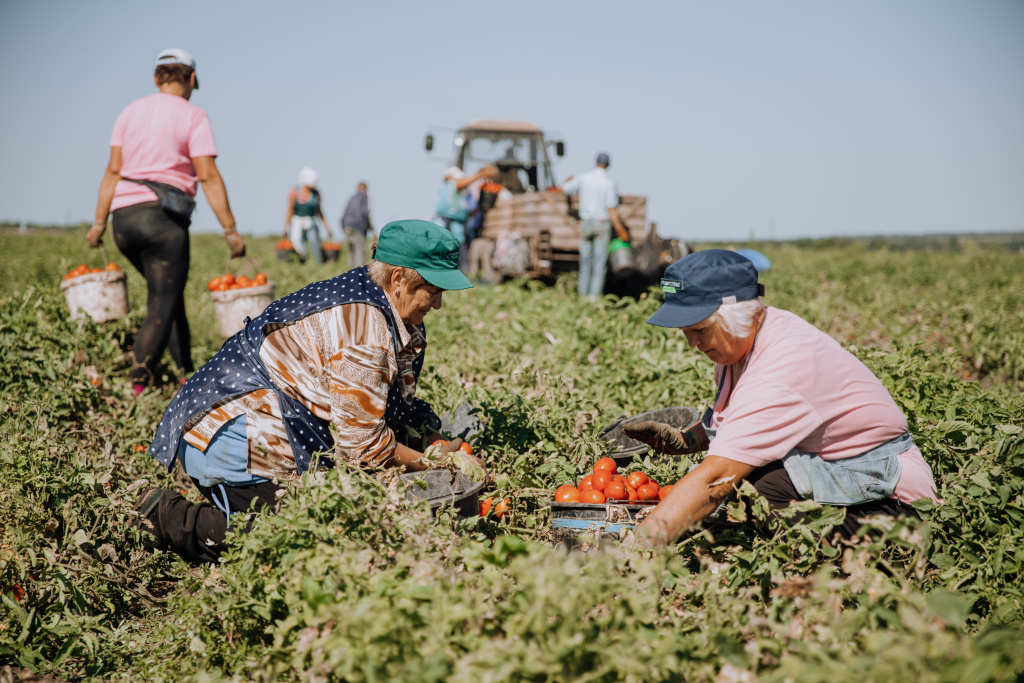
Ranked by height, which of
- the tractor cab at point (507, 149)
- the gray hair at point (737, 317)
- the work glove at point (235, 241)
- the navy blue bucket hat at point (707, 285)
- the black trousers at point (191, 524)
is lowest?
the black trousers at point (191, 524)

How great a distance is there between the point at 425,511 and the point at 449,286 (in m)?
0.79

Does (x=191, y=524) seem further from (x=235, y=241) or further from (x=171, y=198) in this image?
(x=235, y=241)

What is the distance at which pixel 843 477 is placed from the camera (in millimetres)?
2330

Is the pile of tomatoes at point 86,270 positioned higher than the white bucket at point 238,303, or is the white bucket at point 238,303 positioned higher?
the pile of tomatoes at point 86,270

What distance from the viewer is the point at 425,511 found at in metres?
A: 2.02

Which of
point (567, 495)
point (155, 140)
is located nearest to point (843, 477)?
point (567, 495)

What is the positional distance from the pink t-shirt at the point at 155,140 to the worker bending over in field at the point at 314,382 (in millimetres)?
2156

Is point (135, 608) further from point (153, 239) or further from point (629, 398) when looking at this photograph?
point (629, 398)

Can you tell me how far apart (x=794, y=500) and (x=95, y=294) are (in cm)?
449

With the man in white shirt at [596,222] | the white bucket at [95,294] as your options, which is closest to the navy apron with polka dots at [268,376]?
the white bucket at [95,294]

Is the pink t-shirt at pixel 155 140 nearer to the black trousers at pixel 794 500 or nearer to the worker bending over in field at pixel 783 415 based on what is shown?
the worker bending over in field at pixel 783 415

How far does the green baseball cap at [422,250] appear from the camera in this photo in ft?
8.07

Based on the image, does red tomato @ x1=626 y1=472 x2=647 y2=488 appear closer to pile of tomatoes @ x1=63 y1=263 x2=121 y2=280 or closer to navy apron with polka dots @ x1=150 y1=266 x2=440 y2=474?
navy apron with polka dots @ x1=150 y1=266 x2=440 y2=474

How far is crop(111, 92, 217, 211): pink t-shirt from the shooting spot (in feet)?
14.1
